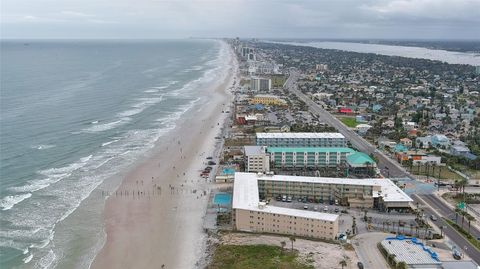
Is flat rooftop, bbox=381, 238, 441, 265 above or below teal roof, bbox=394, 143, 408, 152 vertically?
below

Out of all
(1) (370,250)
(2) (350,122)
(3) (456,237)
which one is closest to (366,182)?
(3) (456,237)

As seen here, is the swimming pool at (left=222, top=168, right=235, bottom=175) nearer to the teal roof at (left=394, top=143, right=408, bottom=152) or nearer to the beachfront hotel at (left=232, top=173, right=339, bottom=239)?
the beachfront hotel at (left=232, top=173, right=339, bottom=239)

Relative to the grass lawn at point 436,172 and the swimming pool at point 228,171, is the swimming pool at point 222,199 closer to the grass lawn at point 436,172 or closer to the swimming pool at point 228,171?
the swimming pool at point 228,171

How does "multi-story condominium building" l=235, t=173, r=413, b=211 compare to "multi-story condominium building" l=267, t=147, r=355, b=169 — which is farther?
"multi-story condominium building" l=267, t=147, r=355, b=169

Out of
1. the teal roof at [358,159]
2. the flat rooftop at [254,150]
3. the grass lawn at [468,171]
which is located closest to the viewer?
the flat rooftop at [254,150]

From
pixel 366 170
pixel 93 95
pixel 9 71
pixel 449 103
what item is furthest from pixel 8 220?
pixel 9 71

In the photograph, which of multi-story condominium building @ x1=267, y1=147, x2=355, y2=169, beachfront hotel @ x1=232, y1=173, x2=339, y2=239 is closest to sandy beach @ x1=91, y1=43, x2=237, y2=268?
beachfront hotel @ x1=232, y1=173, x2=339, y2=239

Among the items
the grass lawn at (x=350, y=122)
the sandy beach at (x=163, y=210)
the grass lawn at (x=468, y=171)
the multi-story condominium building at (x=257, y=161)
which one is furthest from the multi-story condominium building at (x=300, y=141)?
the grass lawn at (x=350, y=122)
